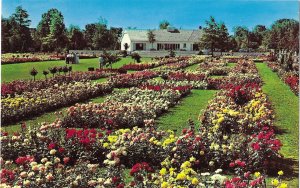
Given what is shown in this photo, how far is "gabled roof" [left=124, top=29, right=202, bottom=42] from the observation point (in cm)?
6875

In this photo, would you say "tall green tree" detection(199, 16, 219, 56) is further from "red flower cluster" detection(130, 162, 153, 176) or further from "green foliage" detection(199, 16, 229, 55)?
"red flower cluster" detection(130, 162, 153, 176)

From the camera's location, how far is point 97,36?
55.1m

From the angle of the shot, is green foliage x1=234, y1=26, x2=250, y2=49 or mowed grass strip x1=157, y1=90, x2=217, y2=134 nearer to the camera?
mowed grass strip x1=157, y1=90, x2=217, y2=134

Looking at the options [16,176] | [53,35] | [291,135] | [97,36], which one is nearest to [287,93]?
[291,135]

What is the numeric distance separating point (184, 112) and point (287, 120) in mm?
2587

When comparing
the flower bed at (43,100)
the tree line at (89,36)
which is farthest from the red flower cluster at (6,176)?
the tree line at (89,36)

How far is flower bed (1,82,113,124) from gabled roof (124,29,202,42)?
5330cm

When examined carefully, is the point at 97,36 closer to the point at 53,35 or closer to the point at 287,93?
the point at 53,35

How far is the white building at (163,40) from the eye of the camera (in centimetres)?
6894

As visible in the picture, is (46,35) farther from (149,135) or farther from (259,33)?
(259,33)

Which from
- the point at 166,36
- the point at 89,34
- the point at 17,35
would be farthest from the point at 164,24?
the point at 17,35

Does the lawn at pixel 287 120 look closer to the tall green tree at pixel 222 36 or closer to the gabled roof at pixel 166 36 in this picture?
the tall green tree at pixel 222 36

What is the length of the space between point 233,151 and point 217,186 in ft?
6.81

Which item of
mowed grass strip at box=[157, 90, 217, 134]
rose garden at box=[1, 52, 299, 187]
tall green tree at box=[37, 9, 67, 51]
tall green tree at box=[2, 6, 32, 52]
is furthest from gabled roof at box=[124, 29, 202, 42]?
rose garden at box=[1, 52, 299, 187]
